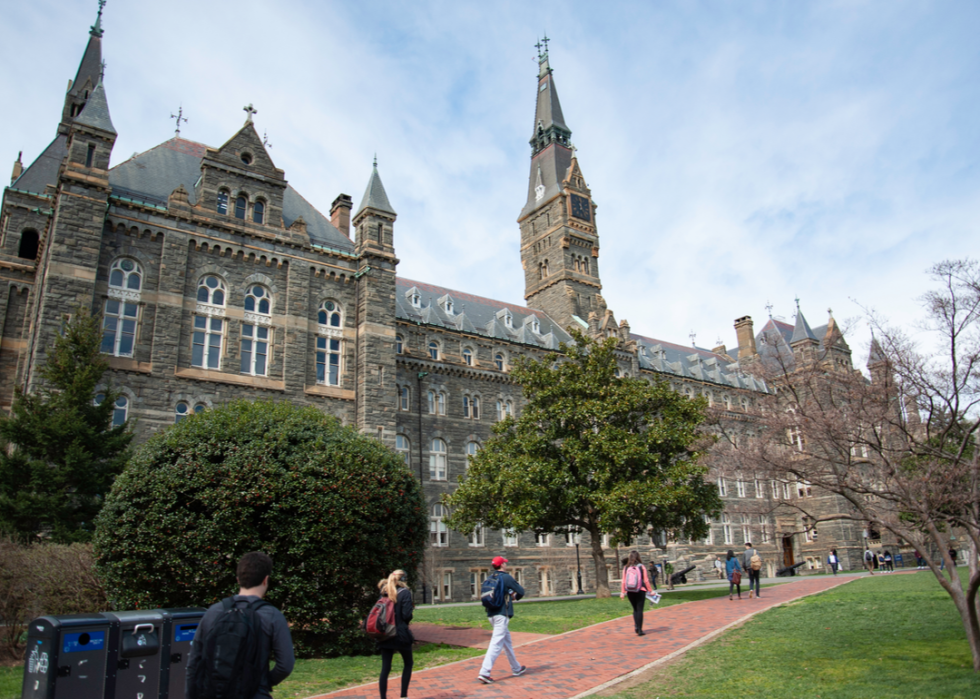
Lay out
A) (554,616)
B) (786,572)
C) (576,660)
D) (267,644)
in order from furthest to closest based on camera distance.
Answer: (786,572) → (554,616) → (576,660) → (267,644)

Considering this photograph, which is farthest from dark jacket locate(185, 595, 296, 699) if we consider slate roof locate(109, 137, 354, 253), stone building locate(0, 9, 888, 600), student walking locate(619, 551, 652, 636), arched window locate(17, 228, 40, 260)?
arched window locate(17, 228, 40, 260)

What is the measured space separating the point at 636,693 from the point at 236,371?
72.2 ft

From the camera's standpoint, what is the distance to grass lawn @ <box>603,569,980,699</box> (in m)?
9.83

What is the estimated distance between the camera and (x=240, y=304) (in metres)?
28.6

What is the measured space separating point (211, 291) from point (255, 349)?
9.50ft

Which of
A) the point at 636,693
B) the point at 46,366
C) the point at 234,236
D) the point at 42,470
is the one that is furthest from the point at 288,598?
the point at 234,236

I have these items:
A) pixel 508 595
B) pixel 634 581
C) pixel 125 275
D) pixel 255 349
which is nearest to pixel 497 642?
pixel 508 595

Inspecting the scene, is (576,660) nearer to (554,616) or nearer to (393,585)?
(393,585)

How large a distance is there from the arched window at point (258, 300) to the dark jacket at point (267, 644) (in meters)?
25.4

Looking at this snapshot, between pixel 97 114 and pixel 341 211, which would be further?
pixel 341 211

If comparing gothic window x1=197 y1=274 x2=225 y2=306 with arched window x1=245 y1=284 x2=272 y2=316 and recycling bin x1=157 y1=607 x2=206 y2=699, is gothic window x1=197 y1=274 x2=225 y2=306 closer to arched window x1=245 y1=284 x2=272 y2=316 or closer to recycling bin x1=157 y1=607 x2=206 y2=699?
arched window x1=245 y1=284 x2=272 y2=316

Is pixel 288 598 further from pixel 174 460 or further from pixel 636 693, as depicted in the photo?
pixel 636 693

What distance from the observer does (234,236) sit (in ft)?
95.3

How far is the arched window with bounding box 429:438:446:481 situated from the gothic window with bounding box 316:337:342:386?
34.7 ft
